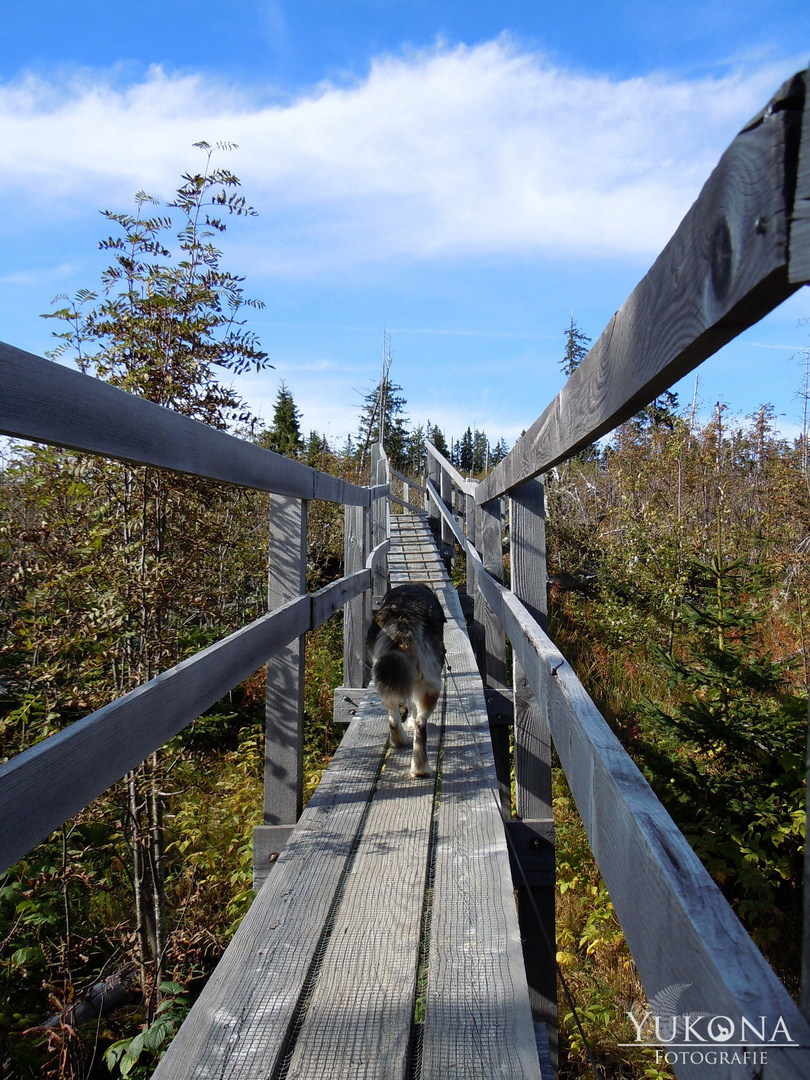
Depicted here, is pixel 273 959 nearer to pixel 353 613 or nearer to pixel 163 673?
pixel 163 673

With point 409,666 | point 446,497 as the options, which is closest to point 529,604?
point 409,666

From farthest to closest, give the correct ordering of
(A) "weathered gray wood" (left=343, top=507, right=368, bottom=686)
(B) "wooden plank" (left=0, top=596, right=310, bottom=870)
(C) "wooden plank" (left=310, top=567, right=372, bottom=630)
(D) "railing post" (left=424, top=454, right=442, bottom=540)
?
(D) "railing post" (left=424, top=454, right=442, bottom=540) < (A) "weathered gray wood" (left=343, top=507, right=368, bottom=686) < (C) "wooden plank" (left=310, top=567, right=372, bottom=630) < (B) "wooden plank" (left=0, top=596, right=310, bottom=870)

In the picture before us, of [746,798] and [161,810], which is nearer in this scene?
[161,810]

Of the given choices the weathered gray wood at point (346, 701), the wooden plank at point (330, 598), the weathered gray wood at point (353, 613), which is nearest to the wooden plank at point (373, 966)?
the wooden plank at point (330, 598)

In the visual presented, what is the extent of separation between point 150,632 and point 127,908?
2.79m

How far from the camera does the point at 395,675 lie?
13.2ft

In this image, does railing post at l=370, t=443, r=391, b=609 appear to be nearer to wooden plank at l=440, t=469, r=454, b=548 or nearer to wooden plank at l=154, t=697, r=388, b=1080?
wooden plank at l=440, t=469, r=454, b=548

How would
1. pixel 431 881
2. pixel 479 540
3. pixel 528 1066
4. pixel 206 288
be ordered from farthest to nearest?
pixel 479 540 < pixel 206 288 < pixel 431 881 < pixel 528 1066

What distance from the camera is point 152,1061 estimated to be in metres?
3.63

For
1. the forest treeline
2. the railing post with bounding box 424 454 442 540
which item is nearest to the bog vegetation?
the forest treeline

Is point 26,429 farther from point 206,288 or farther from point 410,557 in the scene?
point 410,557

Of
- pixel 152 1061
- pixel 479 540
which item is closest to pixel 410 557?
pixel 479 540

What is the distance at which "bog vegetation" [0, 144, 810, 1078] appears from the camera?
3.98 m

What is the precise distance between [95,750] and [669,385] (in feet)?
3.87
